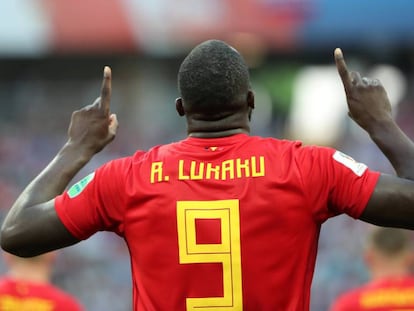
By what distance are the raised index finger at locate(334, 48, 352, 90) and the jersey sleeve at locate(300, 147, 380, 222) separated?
0.95 feet

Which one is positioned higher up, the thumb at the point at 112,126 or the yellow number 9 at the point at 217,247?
the thumb at the point at 112,126

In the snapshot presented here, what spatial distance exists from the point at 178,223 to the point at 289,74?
58.1ft

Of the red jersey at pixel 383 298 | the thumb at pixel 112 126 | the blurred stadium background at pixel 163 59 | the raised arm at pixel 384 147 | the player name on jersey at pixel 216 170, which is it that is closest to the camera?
the raised arm at pixel 384 147

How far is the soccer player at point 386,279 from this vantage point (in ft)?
19.7

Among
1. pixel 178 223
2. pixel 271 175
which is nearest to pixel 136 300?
pixel 178 223

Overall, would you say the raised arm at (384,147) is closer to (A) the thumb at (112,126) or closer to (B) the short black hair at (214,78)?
(B) the short black hair at (214,78)

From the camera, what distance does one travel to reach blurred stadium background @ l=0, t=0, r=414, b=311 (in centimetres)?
1825


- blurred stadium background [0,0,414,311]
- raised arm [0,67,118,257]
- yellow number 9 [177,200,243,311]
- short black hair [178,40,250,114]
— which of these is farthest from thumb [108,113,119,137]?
blurred stadium background [0,0,414,311]

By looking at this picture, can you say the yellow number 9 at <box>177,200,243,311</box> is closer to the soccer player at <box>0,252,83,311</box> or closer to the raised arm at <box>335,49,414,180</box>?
the raised arm at <box>335,49,414,180</box>

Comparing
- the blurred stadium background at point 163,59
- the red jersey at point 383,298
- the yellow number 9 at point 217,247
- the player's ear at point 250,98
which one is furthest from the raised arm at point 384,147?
the blurred stadium background at point 163,59

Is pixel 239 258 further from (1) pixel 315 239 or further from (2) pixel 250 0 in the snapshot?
(2) pixel 250 0

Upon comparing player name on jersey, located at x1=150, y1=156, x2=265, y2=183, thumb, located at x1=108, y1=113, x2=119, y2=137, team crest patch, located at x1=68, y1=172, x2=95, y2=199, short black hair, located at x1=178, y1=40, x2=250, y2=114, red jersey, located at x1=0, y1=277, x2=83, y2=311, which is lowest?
red jersey, located at x1=0, y1=277, x2=83, y2=311

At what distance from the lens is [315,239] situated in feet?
11.9

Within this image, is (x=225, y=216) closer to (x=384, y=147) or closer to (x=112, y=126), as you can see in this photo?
(x=384, y=147)
